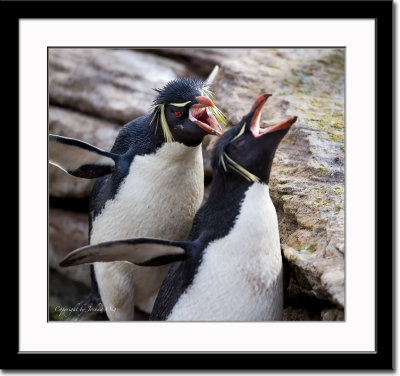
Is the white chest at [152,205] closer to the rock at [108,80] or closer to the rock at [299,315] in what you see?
the rock at [299,315]

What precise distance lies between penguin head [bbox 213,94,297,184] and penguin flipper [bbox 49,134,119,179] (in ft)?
1.57

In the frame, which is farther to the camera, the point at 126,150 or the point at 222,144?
the point at 126,150

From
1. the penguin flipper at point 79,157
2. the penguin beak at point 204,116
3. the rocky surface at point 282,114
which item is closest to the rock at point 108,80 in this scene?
the rocky surface at point 282,114

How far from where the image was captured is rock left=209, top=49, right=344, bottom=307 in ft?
5.29

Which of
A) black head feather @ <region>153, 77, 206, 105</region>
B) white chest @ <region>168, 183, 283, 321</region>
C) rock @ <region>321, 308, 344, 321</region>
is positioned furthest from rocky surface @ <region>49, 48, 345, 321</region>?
black head feather @ <region>153, 77, 206, 105</region>

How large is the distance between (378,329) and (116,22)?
1184 millimetres

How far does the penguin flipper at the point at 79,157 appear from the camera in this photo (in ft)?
6.00

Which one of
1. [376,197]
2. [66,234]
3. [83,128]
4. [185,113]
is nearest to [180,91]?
[185,113]

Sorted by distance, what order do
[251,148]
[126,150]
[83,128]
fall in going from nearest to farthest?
[251,148], [126,150], [83,128]

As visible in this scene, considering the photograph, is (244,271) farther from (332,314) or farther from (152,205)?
(152,205)

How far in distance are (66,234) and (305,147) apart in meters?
1.54

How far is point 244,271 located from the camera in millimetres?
1554

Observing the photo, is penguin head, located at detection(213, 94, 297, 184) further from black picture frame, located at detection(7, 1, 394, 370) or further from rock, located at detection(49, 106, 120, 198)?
rock, located at detection(49, 106, 120, 198)

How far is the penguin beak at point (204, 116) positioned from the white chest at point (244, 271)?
0.24 m
